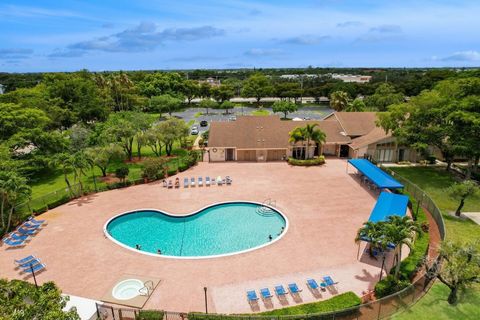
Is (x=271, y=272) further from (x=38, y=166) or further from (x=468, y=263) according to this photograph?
(x=38, y=166)

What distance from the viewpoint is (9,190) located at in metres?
22.1

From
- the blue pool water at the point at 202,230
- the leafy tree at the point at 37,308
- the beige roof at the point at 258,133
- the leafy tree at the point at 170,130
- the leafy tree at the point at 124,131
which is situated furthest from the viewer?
the beige roof at the point at 258,133

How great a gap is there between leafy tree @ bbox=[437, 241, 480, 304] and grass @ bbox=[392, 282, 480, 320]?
81 centimetres

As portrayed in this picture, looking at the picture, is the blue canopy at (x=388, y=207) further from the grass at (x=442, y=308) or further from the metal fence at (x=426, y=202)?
the grass at (x=442, y=308)

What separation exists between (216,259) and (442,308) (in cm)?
1252

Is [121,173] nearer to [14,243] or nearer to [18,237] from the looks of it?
[18,237]

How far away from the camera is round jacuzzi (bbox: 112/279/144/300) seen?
16.5 meters

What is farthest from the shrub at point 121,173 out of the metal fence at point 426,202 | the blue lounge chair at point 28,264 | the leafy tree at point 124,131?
the metal fence at point 426,202

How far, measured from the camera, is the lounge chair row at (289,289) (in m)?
16.1

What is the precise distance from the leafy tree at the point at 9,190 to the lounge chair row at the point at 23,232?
3.62 ft

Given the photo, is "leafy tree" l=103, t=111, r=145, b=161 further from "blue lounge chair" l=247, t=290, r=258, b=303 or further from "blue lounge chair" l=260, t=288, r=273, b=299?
"blue lounge chair" l=260, t=288, r=273, b=299

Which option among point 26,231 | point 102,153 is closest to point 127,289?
point 26,231

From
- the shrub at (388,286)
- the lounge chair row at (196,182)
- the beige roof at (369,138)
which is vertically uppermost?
the beige roof at (369,138)

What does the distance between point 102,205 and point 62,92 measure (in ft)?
120
